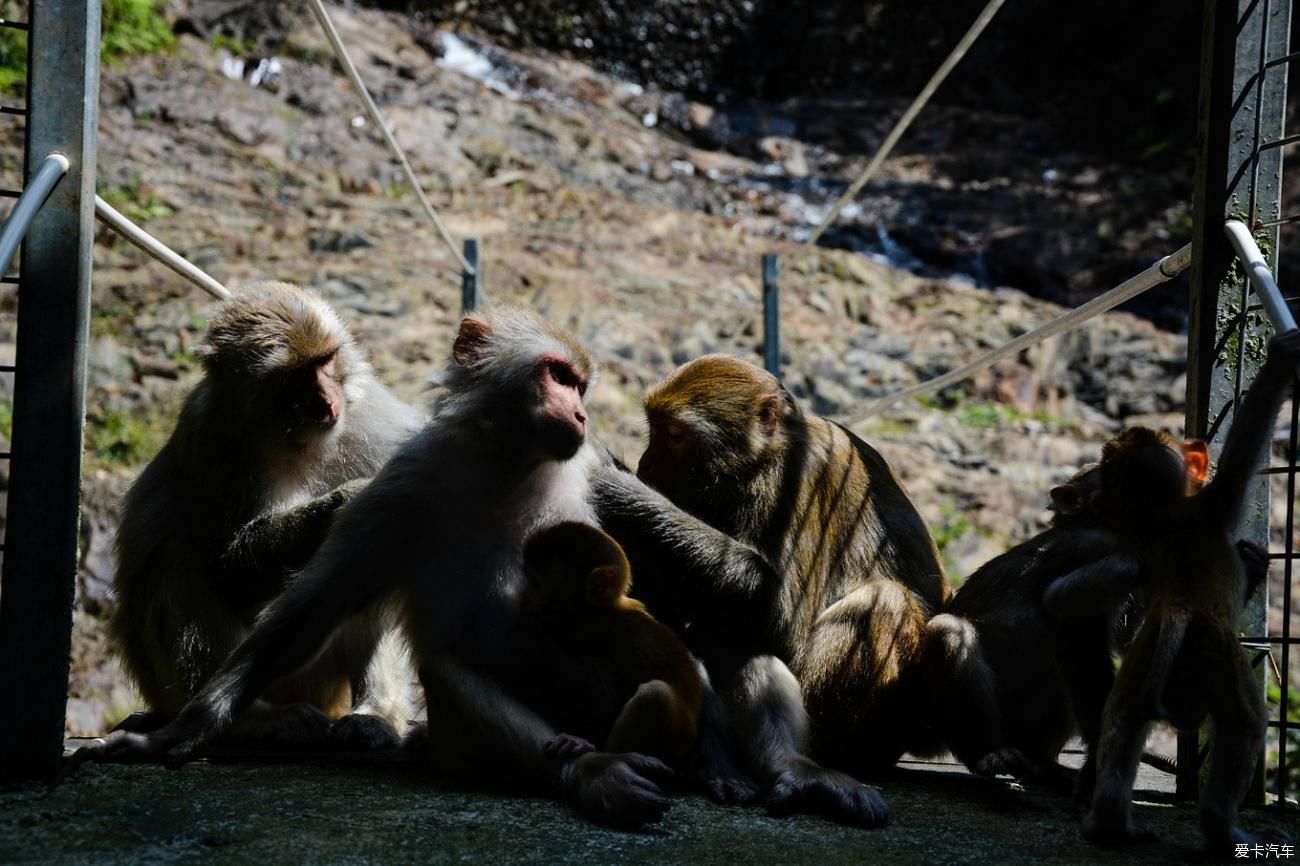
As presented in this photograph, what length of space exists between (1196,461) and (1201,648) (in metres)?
0.74

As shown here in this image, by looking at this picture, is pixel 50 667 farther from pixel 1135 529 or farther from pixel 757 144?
pixel 757 144

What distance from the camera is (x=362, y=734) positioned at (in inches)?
152

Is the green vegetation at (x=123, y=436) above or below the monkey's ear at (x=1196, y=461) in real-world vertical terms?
below

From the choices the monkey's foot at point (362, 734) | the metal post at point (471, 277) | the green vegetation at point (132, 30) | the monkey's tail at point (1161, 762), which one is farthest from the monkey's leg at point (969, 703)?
the green vegetation at point (132, 30)

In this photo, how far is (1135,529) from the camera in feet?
10.3

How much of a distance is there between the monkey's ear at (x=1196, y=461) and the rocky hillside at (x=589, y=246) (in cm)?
614

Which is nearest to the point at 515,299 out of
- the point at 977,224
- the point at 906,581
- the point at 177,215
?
the point at 177,215

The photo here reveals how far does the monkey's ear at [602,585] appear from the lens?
334 centimetres

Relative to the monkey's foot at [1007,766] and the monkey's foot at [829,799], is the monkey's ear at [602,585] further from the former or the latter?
the monkey's foot at [1007,766]

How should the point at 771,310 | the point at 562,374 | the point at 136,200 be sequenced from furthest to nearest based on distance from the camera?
the point at 136,200, the point at 771,310, the point at 562,374

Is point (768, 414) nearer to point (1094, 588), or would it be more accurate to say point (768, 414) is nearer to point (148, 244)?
point (1094, 588)

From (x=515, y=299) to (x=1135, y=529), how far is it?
9.64 m

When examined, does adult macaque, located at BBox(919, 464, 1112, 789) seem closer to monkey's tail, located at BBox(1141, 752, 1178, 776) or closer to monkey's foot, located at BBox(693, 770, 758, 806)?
monkey's tail, located at BBox(1141, 752, 1178, 776)

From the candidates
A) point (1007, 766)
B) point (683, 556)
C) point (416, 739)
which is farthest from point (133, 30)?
point (1007, 766)
